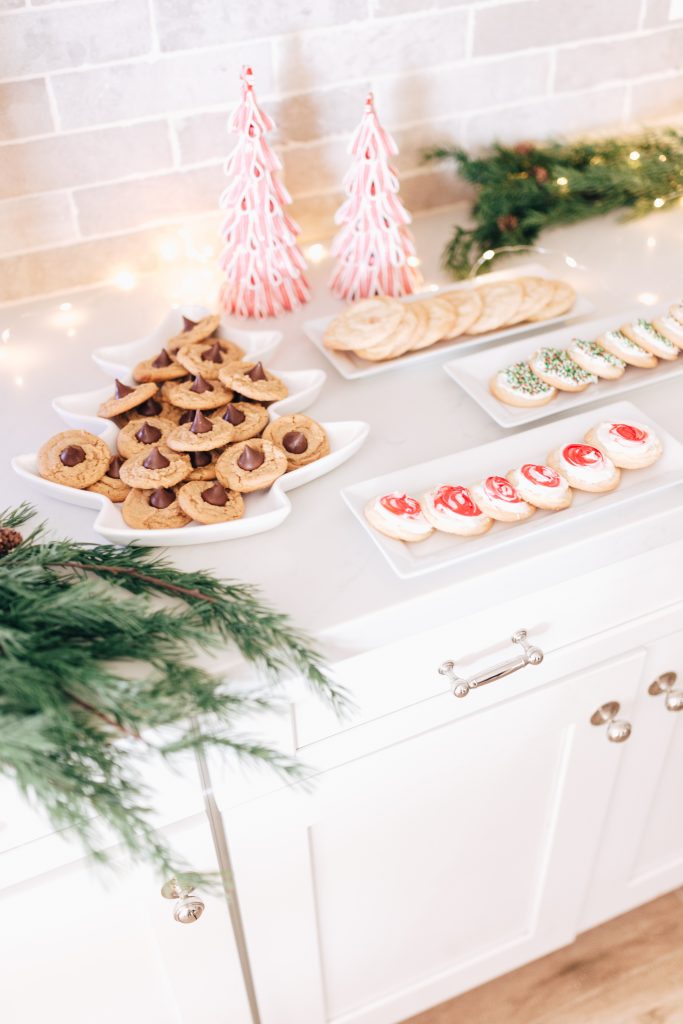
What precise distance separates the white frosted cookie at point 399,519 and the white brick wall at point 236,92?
2.06 feet

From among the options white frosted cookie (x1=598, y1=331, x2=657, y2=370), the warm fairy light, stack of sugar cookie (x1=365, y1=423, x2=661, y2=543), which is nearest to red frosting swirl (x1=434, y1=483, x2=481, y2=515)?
stack of sugar cookie (x1=365, y1=423, x2=661, y2=543)

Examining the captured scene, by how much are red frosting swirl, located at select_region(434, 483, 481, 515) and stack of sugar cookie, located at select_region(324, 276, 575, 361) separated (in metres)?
0.26

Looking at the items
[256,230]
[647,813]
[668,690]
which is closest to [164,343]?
[256,230]

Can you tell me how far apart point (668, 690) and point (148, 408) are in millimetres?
690

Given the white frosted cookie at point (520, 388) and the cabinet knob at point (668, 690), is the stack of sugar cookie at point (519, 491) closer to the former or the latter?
the white frosted cookie at point (520, 388)

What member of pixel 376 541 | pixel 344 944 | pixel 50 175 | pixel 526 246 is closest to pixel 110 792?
pixel 376 541

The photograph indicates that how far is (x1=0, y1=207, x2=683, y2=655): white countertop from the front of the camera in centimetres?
81

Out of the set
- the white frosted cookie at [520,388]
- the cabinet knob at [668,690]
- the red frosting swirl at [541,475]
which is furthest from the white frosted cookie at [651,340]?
the cabinet knob at [668,690]

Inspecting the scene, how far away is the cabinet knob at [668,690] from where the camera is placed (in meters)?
1.03

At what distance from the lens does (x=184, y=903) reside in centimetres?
88

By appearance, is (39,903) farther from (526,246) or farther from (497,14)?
(497,14)

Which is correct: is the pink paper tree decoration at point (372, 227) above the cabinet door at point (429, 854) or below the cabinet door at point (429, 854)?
above

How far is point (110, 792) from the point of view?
2.15 ft

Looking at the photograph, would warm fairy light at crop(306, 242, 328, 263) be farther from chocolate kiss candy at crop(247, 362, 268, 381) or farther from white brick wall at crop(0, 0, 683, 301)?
chocolate kiss candy at crop(247, 362, 268, 381)
